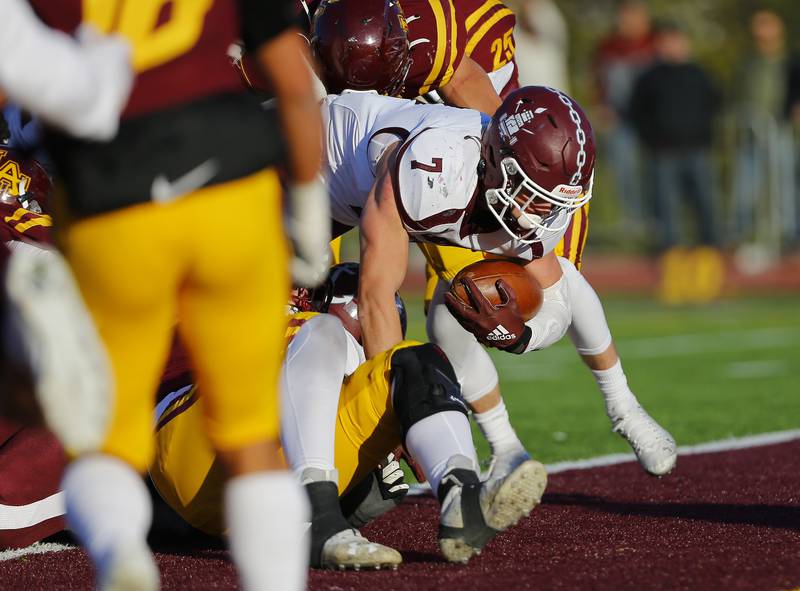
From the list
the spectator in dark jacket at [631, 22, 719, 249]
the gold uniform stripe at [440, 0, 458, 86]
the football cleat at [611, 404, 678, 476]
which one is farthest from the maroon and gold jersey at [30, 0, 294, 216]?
the spectator in dark jacket at [631, 22, 719, 249]

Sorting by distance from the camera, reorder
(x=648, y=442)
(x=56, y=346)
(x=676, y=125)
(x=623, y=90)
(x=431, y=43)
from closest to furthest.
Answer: (x=56, y=346), (x=648, y=442), (x=431, y=43), (x=676, y=125), (x=623, y=90)

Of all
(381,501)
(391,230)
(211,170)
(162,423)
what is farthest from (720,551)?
(211,170)

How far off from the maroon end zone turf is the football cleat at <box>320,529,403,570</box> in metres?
0.03

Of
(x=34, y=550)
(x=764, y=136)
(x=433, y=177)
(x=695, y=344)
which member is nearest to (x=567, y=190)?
(x=433, y=177)

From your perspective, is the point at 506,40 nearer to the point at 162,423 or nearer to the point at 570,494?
the point at 570,494

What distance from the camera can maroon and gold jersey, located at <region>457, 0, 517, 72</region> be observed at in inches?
207

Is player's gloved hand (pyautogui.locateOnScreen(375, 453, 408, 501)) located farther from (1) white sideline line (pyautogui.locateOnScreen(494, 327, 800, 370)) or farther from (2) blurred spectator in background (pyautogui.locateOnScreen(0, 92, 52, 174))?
(1) white sideline line (pyautogui.locateOnScreen(494, 327, 800, 370))

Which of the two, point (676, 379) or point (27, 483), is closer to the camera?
point (27, 483)

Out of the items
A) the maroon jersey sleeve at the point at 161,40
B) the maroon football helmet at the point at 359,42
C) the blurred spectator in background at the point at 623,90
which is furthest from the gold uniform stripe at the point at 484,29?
the blurred spectator in background at the point at 623,90

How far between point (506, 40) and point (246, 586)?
3.34 metres

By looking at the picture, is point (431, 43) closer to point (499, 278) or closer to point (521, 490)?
point (499, 278)

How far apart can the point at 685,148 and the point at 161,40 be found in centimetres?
1095

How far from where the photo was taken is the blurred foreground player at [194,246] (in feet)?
8.02

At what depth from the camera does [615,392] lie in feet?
15.9
